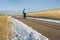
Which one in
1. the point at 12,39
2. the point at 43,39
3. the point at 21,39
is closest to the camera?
the point at 43,39

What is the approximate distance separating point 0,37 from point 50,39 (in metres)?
2.18

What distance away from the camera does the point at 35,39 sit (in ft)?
31.1

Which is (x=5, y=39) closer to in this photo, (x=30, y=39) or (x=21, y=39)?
(x=21, y=39)

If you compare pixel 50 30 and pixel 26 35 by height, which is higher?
pixel 26 35

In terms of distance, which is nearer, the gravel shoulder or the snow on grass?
the snow on grass

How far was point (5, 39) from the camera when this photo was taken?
10508mm

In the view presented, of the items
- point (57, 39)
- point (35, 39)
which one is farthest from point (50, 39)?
point (35, 39)

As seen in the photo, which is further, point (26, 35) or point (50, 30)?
point (50, 30)

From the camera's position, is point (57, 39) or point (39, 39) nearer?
point (39, 39)

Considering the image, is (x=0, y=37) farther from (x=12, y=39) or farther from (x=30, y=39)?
(x=30, y=39)

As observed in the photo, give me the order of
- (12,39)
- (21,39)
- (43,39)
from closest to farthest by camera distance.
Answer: (43,39)
(21,39)
(12,39)

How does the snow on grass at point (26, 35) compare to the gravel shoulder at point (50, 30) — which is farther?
the gravel shoulder at point (50, 30)

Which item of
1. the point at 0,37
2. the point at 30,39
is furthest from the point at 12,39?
the point at 30,39

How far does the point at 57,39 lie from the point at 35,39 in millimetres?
1256
